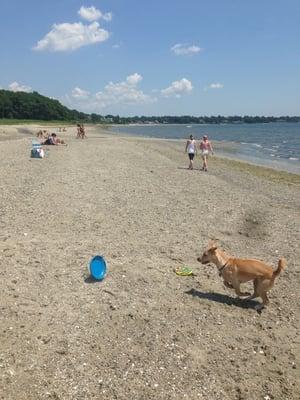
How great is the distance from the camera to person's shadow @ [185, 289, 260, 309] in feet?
25.1

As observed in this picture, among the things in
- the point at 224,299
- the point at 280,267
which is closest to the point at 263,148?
the point at 224,299

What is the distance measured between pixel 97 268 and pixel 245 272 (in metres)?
2.53

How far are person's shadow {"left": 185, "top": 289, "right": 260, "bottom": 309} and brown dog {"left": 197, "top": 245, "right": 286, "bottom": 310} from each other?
0.11m

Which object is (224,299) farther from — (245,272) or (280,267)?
(280,267)

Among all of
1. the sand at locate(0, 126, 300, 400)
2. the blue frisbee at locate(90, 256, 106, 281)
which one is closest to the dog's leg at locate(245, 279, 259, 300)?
the sand at locate(0, 126, 300, 400)

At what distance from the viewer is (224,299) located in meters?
7.79

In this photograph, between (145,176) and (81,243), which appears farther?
(145,176)

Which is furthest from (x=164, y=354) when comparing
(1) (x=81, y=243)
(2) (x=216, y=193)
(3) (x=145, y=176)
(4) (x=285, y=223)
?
(3) (x=145, y=176)

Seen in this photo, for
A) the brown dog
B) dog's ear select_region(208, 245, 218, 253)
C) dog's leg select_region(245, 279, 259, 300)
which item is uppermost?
dog's ear select_region(208, 245, 218, 253)

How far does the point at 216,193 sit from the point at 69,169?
7.36m

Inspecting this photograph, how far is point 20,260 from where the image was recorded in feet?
29.1

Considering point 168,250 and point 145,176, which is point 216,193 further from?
point 168,250

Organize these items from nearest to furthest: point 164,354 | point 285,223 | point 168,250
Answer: point 164,354 < point 168,250 < point 285,223

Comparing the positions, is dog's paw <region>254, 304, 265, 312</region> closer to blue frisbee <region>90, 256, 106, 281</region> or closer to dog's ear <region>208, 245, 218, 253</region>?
dog's ear <region>208, 245, 218, 253</region>
